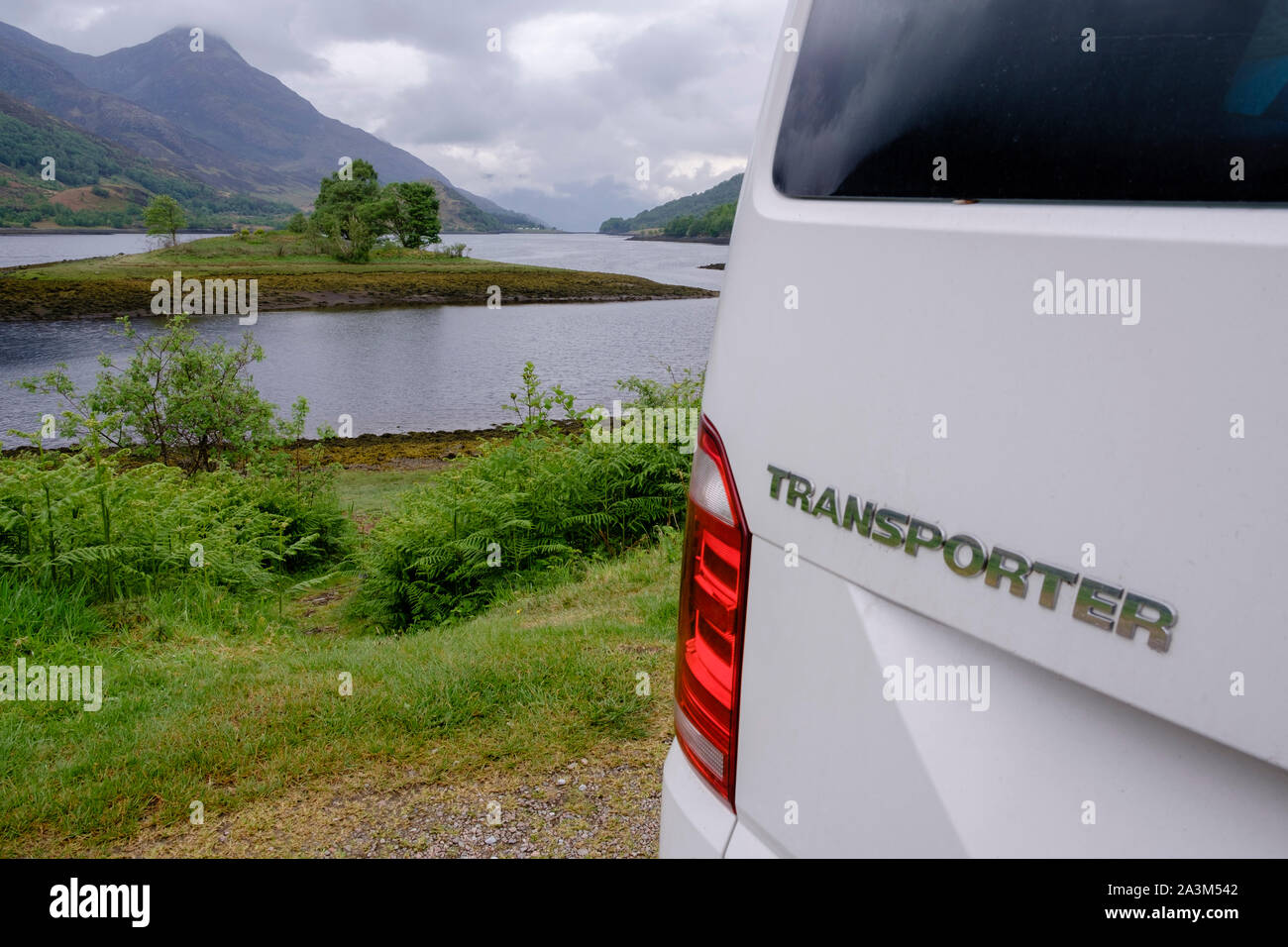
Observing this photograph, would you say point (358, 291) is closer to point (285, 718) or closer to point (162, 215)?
point (162, 215)

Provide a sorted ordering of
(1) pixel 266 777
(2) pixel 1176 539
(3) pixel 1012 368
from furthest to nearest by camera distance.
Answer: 1. (1) pixel 266 777
2. (3) pixel 1012 368
3. (2) pixel 1176 539

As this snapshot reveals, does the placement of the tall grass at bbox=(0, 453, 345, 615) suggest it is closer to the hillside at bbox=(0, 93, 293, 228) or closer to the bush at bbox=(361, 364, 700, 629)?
the bush at bbox=(361, 364, 700, 629)

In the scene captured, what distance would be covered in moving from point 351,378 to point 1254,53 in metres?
34.7

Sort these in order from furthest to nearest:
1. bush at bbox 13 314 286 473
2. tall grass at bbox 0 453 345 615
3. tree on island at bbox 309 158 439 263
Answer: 1. tree on island at bbox 309 158 439 263
2. bush at bbox 13 314 286 473
3. tall grass at bbox 0 453 345 615

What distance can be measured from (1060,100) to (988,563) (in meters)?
0.65

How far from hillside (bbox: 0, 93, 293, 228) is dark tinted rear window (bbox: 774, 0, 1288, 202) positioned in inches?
5553

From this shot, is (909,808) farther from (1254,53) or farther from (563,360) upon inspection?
(563,360)

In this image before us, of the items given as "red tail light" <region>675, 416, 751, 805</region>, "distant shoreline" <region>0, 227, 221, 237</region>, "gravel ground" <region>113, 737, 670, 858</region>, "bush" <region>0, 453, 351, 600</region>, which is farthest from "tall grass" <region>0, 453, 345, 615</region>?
"distant shoreline" <region>0, 227, 221, 237</region>

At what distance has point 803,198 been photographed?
1503 millimetres

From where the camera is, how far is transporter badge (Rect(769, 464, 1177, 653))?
3.43 ft

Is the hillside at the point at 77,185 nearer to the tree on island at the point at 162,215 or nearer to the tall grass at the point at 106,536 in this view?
the tree on island at the point at 162,215

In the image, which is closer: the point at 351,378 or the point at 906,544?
the point at 906,544

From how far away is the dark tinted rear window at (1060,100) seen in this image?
1126 millimetres
